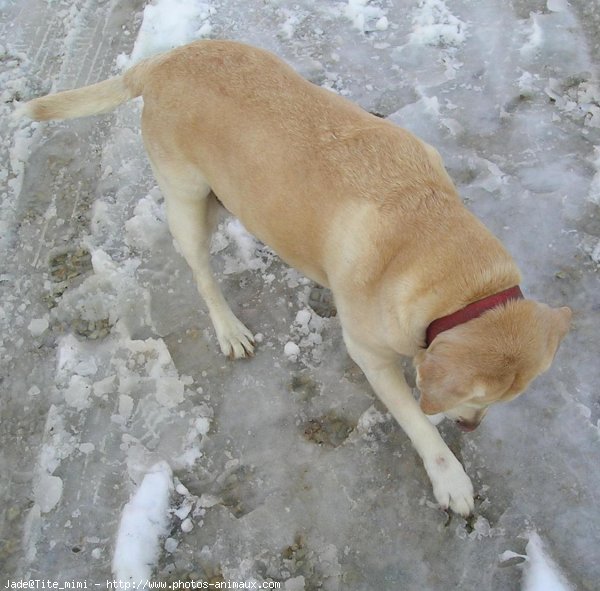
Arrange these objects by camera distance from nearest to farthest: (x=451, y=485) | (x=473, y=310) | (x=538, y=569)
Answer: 1. (x=473, y=310)
2. (x=538, y=569)
3. (x=451, y=485)

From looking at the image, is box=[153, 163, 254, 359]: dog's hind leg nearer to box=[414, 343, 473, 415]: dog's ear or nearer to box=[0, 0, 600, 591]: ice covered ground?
box=[0, 0, 600, 591]: ice covered ground

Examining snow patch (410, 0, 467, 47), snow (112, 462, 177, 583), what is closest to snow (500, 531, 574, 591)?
snow (112, 462, 177, 583)

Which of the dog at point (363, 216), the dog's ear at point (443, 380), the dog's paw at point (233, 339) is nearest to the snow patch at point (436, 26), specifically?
the dog at point (363, 216)

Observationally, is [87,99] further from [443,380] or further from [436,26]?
[436,26]

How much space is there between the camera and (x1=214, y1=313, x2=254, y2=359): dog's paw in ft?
11.4

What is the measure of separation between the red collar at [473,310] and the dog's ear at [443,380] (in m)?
0.15

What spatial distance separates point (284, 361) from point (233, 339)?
0.30 metres

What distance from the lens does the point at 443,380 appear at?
201cm

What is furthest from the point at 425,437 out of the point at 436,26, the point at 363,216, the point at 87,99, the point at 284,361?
the point at 436,26

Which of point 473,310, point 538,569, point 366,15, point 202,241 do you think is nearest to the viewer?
point 473,310

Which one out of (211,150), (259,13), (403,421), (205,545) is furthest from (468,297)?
(259,13)

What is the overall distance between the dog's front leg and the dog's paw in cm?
80

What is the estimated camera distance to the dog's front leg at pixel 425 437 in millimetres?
2854

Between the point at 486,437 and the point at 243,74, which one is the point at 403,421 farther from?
the point at 243,74
